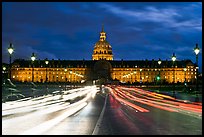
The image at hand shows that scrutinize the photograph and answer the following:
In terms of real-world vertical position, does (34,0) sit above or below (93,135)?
above

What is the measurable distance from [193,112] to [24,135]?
39.6 feet

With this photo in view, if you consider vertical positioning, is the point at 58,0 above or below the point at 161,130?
above

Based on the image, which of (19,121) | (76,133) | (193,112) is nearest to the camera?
(76,133)

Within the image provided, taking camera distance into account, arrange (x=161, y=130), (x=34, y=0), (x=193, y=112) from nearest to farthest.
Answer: (x=34, y=0) < (x=161, y=130) < (x=193, y=112)

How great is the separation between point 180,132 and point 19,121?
6.77 m

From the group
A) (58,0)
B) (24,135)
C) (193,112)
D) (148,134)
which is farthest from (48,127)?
(193,112)

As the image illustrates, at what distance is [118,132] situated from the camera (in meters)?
13.9

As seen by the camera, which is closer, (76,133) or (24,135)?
(24,135)

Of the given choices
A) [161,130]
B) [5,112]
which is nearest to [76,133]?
[161,130]

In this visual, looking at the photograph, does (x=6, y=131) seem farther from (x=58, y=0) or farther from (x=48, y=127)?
(x=58, y=0)

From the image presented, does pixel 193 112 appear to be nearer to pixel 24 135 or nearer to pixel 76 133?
pixel 76 133

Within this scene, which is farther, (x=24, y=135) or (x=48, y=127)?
(x=48, y=127)

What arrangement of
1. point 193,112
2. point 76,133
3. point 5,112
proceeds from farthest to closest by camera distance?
point 193,112, point 5,112, point 76,133

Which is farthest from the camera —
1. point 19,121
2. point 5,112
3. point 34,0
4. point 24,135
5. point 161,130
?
point 5,112
